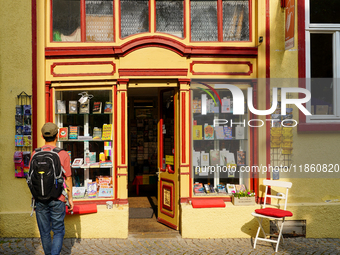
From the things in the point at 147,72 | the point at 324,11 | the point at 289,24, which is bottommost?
the point at 147,72

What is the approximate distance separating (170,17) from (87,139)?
2831 mm

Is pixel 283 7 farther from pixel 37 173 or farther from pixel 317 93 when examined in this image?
pixel 37 173

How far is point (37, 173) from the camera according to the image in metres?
4.27

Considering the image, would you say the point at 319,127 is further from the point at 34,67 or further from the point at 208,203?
the point at 34,67

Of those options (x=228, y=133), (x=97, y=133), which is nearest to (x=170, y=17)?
(x=228, y=133)

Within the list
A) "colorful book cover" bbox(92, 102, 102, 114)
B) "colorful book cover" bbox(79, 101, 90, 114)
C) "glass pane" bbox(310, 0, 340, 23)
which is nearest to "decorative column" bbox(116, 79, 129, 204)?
"colorful book cover" bbox(92, 102, 102, 114)

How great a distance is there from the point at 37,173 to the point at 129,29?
3.35 m

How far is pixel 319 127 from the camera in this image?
627 centimetres

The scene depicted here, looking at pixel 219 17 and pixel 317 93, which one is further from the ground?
pixel 219 17

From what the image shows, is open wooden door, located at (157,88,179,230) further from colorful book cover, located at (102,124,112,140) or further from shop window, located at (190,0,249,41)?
shop window, located at (190,0,249,41)

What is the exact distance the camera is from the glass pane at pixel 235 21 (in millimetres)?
6496

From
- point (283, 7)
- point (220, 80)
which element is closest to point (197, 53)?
point (220, 80)

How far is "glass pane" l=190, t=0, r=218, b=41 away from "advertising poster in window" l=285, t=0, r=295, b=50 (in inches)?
51.3

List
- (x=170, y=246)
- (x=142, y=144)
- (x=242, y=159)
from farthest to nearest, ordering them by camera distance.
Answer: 1. (x=142, y=144)
2. (x=242, y=159)
3. (x=170, y=246)
